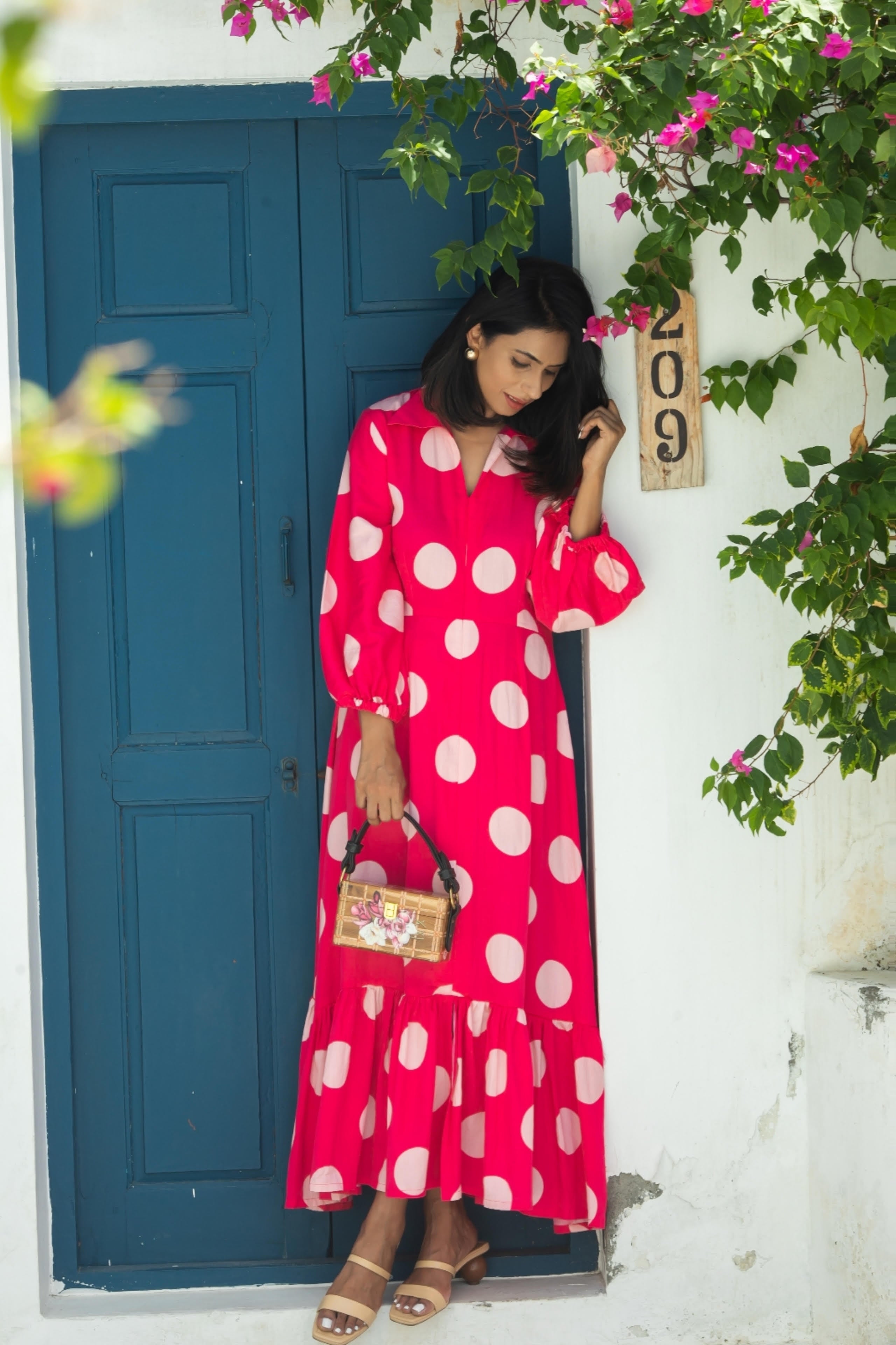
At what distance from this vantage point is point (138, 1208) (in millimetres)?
2719

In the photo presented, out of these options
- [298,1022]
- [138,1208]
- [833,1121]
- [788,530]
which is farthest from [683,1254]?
[788,530]

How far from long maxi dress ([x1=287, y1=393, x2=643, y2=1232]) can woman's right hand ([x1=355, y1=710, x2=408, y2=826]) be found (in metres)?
0.04

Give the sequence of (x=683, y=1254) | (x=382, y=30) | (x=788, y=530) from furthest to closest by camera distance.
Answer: (x=683, y=1254) → (x=788, y=530) → (x=382, y=30)

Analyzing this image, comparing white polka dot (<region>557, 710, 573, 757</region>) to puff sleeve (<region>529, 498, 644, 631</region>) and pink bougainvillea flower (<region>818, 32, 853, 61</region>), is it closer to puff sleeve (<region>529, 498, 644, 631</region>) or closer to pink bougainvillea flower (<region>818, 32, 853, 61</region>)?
puff sleeve (<region>529, 498, 644, 631</region>)

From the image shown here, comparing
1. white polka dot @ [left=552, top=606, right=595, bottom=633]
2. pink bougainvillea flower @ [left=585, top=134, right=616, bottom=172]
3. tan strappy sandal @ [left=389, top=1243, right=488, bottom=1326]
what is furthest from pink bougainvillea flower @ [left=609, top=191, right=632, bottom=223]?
tan strappy sandal @ [left=389, top=1243, right=488, bottom=1326]

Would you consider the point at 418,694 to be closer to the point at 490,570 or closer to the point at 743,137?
the point at 490,570

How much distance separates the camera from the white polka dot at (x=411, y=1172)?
2416 mm

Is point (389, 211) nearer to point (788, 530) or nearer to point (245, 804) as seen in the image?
point (788, 530)

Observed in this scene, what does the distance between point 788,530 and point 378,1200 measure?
1.61 m

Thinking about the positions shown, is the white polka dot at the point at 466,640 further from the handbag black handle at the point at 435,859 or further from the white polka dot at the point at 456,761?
the handbag black handle at the point at 435,859

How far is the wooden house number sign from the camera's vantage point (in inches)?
100

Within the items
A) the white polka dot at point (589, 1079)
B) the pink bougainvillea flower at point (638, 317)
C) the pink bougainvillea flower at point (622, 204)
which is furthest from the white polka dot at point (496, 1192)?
the pink bougainvillea flower at point (622, 204)

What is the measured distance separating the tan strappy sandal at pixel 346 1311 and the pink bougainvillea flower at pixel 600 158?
2.13 m

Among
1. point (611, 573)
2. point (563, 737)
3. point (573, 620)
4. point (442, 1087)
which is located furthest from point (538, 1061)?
point (611, 573)
